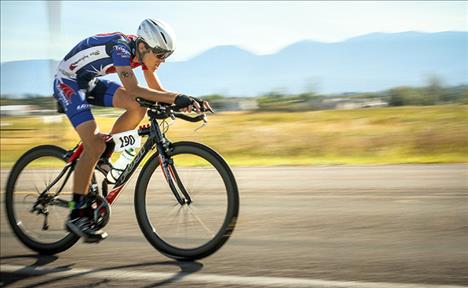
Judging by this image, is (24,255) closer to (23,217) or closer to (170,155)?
(23,217)

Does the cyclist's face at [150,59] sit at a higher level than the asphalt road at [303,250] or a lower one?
higher

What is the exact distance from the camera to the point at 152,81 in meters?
5.00

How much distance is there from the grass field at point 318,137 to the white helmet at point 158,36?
861mm

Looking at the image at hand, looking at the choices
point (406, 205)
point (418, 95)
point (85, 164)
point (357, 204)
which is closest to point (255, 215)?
point (357, 204)

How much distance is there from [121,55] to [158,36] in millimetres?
314

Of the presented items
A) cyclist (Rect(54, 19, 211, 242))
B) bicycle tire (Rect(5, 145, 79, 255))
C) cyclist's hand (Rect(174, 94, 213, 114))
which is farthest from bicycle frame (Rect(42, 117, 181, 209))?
bicycle tire (Rect(5, 145, 79, 255))

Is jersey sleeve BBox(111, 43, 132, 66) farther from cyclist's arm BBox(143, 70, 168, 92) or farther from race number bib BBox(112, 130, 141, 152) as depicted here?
race number bib BBox(112, 130, 141, 152)

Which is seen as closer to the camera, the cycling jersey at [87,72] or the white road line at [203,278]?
the white road line at [203,278]

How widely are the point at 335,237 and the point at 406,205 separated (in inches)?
77.4

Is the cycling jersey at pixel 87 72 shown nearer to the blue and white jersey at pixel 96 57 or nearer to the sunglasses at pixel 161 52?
the blue and white jersey at pixel 96 57

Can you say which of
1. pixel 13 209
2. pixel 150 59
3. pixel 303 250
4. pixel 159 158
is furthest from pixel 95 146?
pixel 303 250

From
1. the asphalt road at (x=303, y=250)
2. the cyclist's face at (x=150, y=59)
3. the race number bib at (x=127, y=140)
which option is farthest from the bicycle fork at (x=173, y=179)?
the cyclist's face at (x=150, y=59)

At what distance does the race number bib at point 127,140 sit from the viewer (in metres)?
4.80

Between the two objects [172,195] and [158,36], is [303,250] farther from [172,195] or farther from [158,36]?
[158,36]
